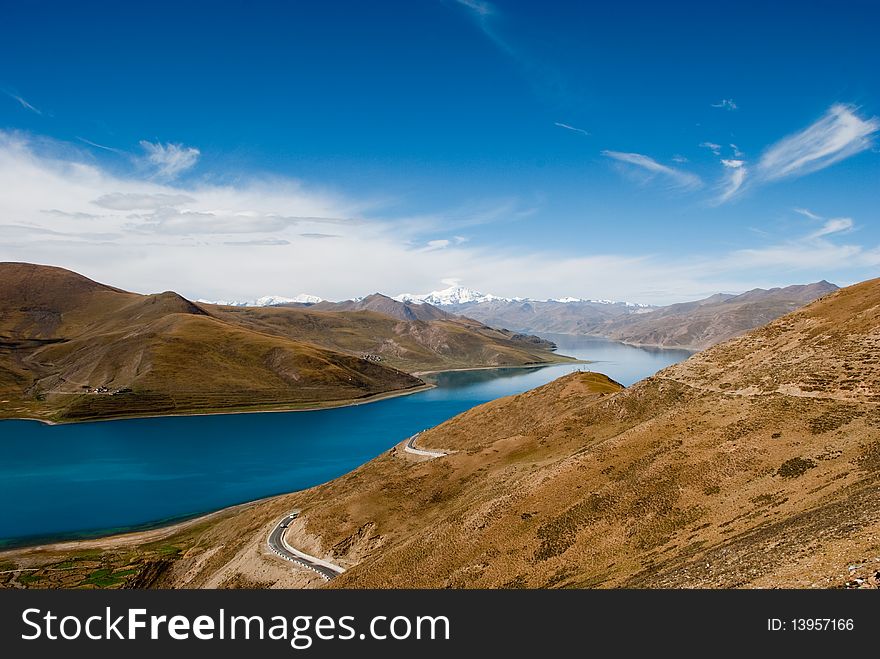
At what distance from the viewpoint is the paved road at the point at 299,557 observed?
206ft

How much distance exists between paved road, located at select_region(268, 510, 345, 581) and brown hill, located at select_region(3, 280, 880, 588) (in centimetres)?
193

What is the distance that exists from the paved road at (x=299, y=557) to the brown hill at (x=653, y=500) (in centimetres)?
193

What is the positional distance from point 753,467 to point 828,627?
37307mm

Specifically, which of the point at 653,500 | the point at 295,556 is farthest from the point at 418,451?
the point at 653,500

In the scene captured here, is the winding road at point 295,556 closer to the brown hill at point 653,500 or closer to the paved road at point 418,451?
the brown hill at point 653,500

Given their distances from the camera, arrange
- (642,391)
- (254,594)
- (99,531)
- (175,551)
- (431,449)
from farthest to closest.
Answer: (431,449) < (99,531) < (175,551) < (642,391) < (254,594)

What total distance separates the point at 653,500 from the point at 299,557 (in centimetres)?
4934

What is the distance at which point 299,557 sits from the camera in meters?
68.4

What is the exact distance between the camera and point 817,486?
40.8m

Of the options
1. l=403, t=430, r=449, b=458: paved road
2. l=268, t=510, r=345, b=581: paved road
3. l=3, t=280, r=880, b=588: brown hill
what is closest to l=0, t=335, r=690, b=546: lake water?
l=3, t=280, r=880, b=588: brown hill

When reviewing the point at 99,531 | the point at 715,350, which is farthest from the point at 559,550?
the point at 99,531

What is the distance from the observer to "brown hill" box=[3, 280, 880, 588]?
110 ft

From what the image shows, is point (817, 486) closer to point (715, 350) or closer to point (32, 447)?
point (715, 350)

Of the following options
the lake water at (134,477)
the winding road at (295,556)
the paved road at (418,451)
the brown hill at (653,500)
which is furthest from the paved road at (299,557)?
the lake water at (134,477)
